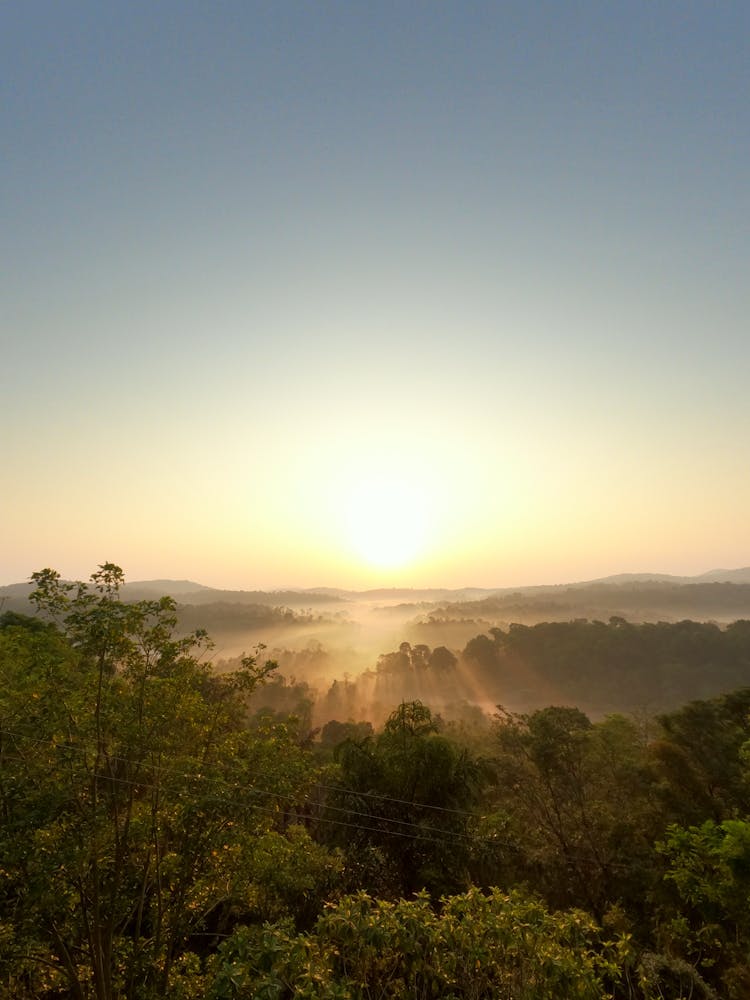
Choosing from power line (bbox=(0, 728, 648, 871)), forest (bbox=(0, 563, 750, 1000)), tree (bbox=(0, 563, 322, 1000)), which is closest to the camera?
forest (bbox=(0, 563, 750, 1000))

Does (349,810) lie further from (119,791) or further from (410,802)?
(119,791)

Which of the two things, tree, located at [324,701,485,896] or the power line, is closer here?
the power line

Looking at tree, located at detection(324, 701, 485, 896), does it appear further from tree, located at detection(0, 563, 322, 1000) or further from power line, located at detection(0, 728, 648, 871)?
tree, located at detection(0, 563, 322, 1000)

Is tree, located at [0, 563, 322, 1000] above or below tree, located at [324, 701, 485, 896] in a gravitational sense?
above

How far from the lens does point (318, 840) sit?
18.4 metres

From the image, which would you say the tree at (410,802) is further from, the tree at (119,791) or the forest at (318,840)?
the tree at (119,791)

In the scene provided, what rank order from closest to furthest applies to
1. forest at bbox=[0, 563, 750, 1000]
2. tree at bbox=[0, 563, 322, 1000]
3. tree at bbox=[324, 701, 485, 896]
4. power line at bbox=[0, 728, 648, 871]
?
forest at bbox=[0, 563, 750, 1000] → tree at bbox=[0, 563, 322, 1000] → power line at bbox=[0, 728, 648, 871] → tree at bbox=[324, 701, 485, 896]

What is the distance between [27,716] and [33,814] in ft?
5.77

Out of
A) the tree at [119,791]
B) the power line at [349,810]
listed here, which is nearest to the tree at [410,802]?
the power line at [349,810]

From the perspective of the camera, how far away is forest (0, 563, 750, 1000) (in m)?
4.91

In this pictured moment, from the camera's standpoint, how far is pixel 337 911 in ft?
16.4

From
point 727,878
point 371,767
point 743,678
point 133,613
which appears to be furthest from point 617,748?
point 743,678

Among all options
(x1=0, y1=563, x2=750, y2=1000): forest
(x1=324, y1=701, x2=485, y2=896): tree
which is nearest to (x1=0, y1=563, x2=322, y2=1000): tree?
(x1=0, y1=563, x2=750, y2=1000): forest

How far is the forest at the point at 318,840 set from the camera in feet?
16.1
